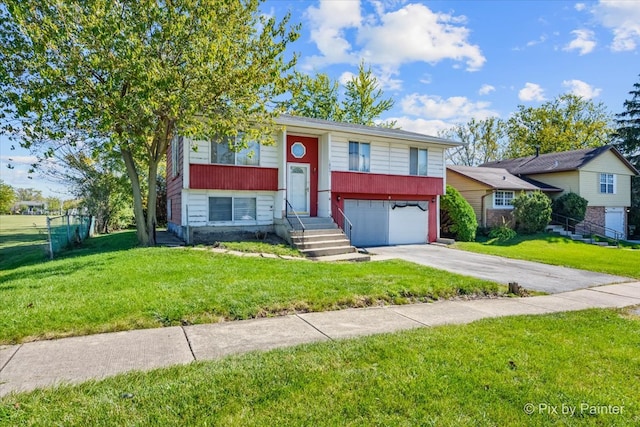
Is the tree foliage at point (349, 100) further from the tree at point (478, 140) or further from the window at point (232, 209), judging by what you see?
the window at point (232, 209)

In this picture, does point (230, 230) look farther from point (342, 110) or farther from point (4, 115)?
point (342, 110)

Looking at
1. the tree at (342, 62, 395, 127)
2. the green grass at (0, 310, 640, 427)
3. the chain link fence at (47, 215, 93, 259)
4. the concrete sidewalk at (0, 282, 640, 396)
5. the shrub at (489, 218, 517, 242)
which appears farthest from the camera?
the tree at (342, 62, 395, 127)

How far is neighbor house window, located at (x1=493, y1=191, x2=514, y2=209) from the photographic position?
21750mm

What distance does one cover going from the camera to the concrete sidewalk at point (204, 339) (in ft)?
11.8

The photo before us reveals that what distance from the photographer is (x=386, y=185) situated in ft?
53.0

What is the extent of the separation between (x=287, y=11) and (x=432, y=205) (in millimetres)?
10836

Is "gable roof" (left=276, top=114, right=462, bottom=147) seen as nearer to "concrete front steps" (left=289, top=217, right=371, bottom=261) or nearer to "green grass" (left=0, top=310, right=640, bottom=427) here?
"concrete front steps" (left=289, top=217, right=371, bottom=261)

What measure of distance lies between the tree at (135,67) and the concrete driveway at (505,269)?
6.94 metres

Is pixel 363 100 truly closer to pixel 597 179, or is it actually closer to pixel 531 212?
pixel 531 212

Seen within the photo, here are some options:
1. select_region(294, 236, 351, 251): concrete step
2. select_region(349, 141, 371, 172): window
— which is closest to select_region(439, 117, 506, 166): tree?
select_region(349, 141, 371, 172): window

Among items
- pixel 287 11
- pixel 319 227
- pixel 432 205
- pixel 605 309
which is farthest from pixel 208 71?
pixel 432 205

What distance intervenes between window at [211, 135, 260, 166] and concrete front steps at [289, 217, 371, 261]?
2697 millimetres

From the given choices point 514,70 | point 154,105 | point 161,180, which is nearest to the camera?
point 154,105

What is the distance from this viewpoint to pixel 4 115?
33.7ft
